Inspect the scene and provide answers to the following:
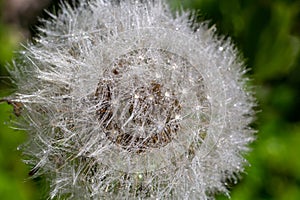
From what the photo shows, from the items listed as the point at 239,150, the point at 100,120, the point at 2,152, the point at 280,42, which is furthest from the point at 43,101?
the point at 280,42

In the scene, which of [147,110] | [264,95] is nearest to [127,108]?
[147,110]

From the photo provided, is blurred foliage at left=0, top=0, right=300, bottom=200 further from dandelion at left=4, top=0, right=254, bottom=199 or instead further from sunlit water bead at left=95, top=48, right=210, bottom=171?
sunlit water bead at left=95, top=48, right=210, bottom=171

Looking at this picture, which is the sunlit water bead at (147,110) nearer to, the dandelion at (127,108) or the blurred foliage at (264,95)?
the dandelion at (127,108)

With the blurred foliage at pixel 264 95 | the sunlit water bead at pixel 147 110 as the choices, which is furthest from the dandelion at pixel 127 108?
the blurred foliage at pixel 264 95

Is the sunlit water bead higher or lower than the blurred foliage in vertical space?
higher

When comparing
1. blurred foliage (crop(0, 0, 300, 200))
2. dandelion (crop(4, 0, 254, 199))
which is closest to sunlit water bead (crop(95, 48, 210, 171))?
dandelion (crop(4, 0, 254, 199))

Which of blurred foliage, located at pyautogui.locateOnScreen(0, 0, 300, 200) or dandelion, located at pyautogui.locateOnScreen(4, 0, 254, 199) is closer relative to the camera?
dandelion, located at pyautogui.locateOnScreen(4, 0, 254, 199)
